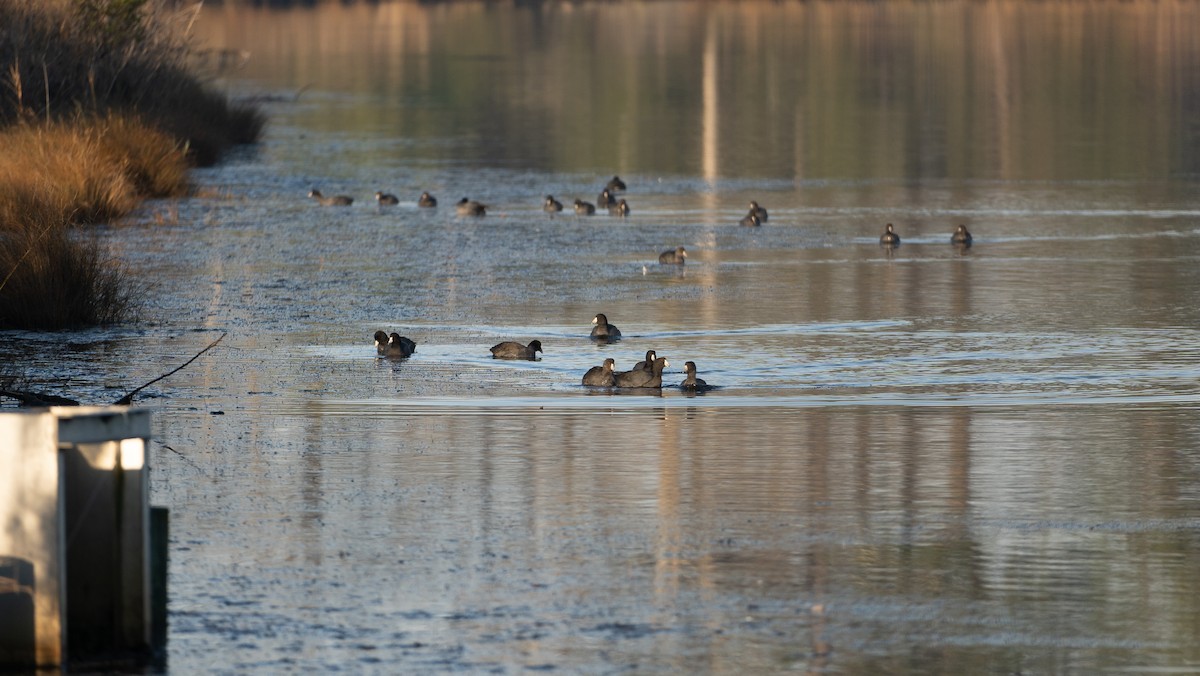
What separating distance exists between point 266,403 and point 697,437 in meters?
3.23

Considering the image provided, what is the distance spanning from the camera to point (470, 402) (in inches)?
621

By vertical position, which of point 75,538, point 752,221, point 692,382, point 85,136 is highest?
point 85,136

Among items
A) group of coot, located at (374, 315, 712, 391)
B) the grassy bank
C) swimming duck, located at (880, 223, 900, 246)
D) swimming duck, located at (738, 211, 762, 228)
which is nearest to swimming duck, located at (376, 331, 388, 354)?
group of coot, located at (374, 315, 712, 391)

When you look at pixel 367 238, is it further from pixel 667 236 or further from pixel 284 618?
pixel 284 618

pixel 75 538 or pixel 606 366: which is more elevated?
pixel 606 366

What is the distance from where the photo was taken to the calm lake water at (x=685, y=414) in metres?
9.80

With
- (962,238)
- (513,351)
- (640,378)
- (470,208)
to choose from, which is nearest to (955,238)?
(962,238)

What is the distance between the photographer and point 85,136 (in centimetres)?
3019

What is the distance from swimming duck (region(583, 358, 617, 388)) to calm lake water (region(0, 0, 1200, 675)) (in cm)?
14

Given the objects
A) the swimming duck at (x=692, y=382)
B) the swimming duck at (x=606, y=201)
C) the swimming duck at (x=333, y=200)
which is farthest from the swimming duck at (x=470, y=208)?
the swimming duck at (x=692, y=382)

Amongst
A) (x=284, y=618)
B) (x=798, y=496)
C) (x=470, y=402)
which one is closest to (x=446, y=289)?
(x=470, y=402)

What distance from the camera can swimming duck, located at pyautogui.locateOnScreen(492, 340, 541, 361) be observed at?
17.5 meters

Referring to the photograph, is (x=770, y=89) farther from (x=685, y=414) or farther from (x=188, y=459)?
(x=188, y=459)

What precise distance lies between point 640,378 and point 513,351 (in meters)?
1.52
